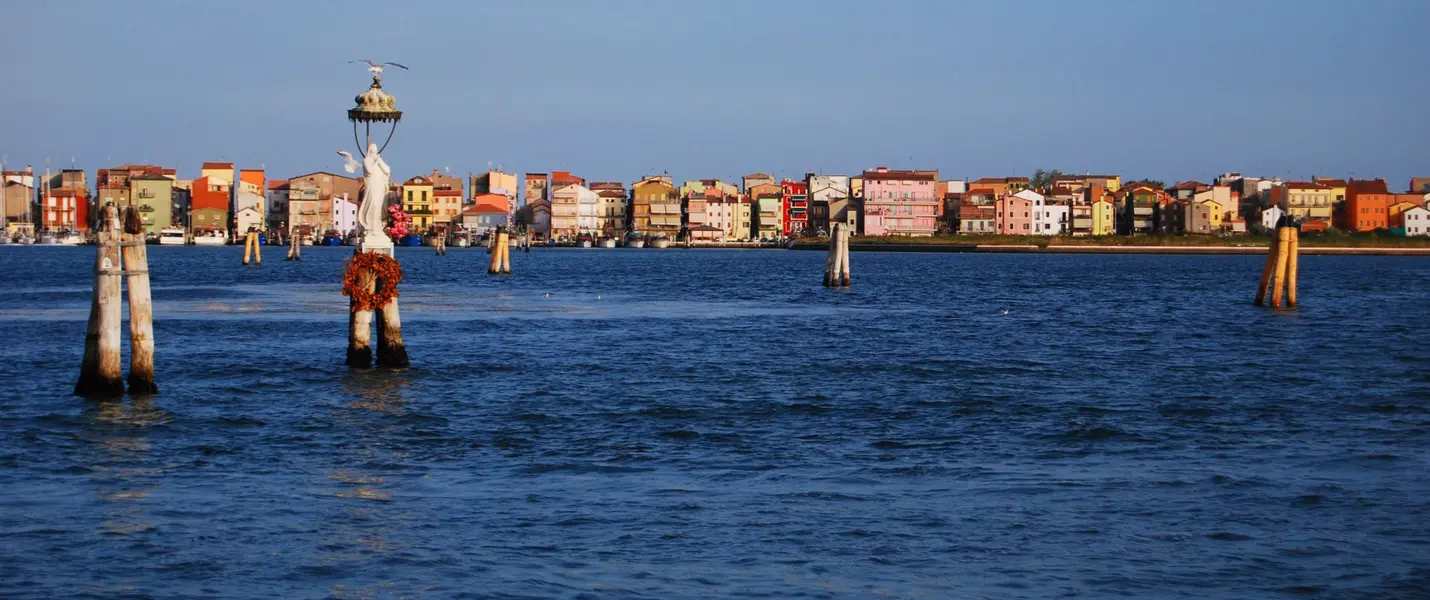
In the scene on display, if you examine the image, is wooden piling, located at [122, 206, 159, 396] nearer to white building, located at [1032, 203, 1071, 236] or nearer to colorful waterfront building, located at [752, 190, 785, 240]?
white building, located at [1032, 203, 1071, 236]

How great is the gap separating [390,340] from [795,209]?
169 m

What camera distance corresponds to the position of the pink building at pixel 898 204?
178 metres

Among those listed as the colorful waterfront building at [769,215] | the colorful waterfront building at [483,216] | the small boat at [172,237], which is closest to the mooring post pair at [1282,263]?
the colorful waterfront building at [769,215]

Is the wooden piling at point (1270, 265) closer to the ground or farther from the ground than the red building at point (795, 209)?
closer to the ground

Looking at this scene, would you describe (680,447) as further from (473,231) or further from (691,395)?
(473,231)

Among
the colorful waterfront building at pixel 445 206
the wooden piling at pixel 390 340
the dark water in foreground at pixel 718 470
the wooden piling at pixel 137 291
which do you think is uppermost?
the colorful waterfront building at pixel 445 206

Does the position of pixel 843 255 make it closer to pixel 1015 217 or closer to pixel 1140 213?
pixel 1015 217

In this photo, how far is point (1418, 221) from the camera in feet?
586

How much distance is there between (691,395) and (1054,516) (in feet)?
32.1

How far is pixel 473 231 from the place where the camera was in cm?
18888

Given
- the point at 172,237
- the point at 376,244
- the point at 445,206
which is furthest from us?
the point at 445,206

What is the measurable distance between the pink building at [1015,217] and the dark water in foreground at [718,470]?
5824 inches

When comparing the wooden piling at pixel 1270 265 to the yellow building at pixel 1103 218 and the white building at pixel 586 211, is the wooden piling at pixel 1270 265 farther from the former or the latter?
the white building at pixel 586 211

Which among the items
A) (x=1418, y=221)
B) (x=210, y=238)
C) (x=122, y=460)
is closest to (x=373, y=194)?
(x=122, y=460)
